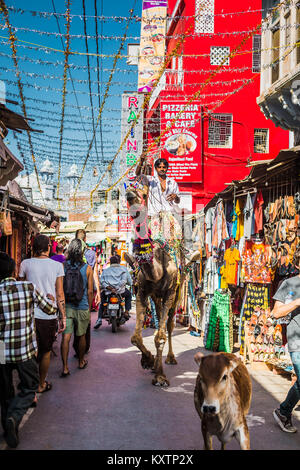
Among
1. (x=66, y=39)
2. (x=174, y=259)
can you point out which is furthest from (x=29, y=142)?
(x=174, y=259)

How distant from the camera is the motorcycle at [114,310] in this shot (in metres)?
12.0

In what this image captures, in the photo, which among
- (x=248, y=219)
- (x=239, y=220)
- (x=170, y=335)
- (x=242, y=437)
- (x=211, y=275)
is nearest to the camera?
(x=242, y=437)

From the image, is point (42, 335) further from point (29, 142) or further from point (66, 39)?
point (29, 142)

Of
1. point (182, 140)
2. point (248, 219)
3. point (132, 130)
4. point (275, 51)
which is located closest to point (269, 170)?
point (248, 219)

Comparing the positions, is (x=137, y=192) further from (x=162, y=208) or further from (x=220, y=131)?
(x=220, y=131)

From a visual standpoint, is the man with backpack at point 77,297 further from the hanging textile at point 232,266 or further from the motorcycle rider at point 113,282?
the motorcycle rider at point 113,282

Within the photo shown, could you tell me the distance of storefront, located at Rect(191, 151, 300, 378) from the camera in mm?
7562

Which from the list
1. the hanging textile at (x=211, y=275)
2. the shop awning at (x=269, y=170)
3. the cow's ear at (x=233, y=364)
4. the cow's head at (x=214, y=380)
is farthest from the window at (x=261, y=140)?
the cow's head at (x=214, y=380)

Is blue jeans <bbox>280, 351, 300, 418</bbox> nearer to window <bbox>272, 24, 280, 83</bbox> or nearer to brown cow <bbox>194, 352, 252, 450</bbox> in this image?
brown cow <bbox>194, 352, 252, 450</bbox>

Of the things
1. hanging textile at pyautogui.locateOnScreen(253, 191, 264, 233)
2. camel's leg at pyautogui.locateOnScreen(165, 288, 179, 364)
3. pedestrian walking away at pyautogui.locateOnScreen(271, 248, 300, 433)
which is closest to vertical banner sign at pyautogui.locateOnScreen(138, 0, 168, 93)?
hanging textile at pyautogui.locateOnScreen(253, 191, 264, 233)

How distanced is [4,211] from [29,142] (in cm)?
664

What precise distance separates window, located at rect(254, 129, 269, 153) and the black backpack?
54.8 ft

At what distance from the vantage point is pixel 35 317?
6.09 m

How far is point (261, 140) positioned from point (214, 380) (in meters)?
20.6
